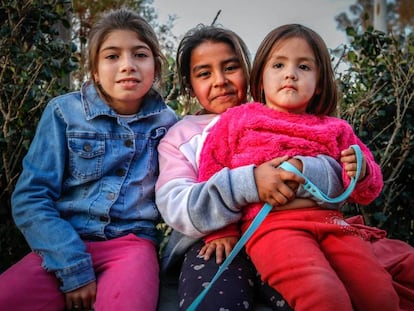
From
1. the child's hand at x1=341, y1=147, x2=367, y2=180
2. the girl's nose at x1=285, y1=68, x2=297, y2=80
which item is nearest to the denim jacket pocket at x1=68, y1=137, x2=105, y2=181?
the girl's nose at x1=285, y1=68, x2=297, y2=80

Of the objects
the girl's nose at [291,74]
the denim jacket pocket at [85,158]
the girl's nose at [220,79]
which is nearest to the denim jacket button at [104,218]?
the denim jacket pocket at [85,158]

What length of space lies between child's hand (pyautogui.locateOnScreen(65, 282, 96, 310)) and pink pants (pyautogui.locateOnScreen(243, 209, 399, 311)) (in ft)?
2.00

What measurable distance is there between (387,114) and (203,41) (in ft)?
4.79

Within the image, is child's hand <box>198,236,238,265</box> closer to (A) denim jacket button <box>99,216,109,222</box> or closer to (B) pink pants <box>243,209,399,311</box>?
(B) pink pants <box>243,209,399,311</box>

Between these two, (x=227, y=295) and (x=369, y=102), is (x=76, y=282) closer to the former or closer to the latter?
(x=227, y=295)

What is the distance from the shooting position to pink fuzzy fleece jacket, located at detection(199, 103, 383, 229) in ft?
6.16

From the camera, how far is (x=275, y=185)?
175 centimetres

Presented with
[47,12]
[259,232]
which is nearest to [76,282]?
[259,232]

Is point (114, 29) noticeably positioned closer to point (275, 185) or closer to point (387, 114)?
point (275, 185)

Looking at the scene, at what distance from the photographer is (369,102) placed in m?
3.05

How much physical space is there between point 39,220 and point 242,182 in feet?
2.64

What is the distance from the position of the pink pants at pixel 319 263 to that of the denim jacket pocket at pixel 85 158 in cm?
74

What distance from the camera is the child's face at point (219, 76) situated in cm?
224

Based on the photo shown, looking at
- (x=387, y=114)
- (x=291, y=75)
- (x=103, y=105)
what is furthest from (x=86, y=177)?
(x=387, y=114)
